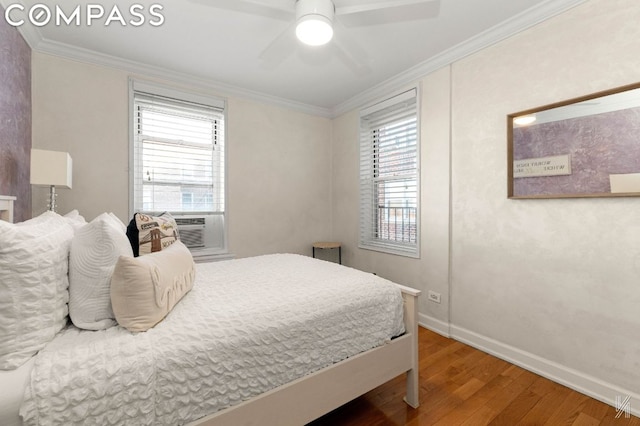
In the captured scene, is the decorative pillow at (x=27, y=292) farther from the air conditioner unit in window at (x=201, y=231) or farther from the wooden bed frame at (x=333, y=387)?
the air conditioner unit in window at (x=201, y=231)

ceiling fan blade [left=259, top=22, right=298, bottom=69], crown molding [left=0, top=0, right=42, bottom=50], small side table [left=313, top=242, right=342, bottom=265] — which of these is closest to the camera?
crown molding [left=0, top=0, right=42, bottom=50]

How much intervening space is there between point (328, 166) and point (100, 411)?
3.53m

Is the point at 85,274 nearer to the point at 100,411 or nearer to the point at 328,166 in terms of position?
the point at 100,411

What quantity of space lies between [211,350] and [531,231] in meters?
2.25

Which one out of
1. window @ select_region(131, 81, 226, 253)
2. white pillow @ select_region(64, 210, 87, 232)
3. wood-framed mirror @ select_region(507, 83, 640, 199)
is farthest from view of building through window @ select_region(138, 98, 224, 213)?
wood-framed mirror @ select_region(507, 83, 640, 199)

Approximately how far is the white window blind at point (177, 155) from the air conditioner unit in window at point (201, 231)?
82 millimetres

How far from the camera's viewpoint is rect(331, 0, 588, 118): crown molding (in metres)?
1.91

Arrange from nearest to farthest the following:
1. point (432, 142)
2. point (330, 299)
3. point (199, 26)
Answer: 1. point (330, 299)
2. point (199, 26)
3. point (432, 142)

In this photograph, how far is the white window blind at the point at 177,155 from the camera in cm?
283

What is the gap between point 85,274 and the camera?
1.09 meters

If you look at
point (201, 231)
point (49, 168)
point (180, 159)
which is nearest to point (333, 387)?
point (49, 168)

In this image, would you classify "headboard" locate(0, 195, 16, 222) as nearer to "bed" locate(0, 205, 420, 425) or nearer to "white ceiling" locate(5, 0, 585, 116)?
"bed" locate(0, 205, 420, 425)

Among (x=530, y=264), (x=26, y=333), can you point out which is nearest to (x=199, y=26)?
(x=26, y=333)

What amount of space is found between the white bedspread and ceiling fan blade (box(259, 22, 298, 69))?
6.33 ft
